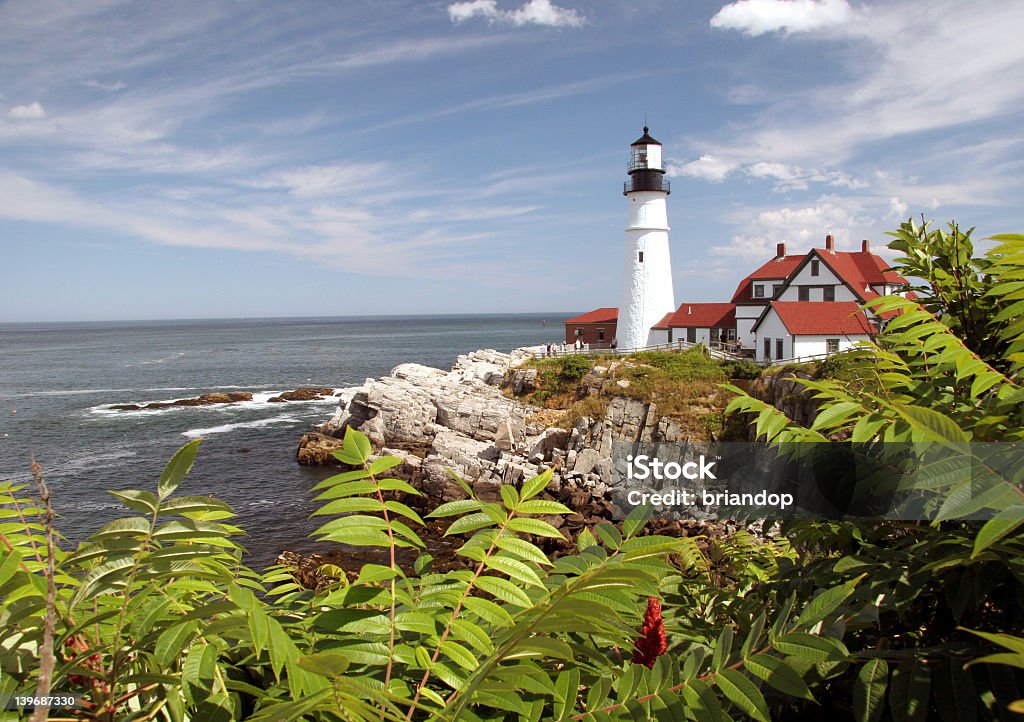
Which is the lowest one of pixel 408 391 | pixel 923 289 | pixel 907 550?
pixel 408 391


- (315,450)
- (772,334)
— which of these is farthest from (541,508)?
(772,334)

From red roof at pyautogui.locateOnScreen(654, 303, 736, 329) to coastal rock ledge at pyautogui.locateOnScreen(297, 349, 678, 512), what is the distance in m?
11.3

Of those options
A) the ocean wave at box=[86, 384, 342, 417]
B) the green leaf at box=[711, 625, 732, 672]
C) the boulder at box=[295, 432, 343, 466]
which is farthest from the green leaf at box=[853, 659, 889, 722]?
the ocean wave at box=[86, 384, 342, 417]

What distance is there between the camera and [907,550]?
74.1 inches

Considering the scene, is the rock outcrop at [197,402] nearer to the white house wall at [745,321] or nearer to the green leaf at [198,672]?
the white house wall at [745,321]

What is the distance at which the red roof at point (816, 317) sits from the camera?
2917cm

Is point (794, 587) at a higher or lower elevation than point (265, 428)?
higher

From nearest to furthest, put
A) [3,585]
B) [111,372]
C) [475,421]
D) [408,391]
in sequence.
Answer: [3,585], [475,421], [408,391], [111,372]

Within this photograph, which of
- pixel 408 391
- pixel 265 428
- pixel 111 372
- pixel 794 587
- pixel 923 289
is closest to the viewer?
pixel 794 587

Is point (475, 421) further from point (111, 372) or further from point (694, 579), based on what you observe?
point (111, 372)

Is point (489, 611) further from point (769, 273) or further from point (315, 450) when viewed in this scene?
point (769, 273)

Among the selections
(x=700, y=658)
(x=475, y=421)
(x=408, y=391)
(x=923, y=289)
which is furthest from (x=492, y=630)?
(x=408, y=391)

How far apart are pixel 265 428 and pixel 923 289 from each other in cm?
4151

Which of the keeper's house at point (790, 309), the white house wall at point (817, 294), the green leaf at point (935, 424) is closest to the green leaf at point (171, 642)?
the green leaf at point (935, 424)
